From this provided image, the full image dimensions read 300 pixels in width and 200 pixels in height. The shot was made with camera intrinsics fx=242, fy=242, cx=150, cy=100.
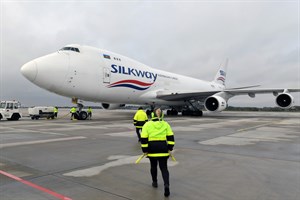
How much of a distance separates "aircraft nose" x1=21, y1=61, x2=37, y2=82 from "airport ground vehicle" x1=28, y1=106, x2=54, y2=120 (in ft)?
24.9

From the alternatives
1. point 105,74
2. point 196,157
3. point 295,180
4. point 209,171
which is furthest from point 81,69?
point 295,180

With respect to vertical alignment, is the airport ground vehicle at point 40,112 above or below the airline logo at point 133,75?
below

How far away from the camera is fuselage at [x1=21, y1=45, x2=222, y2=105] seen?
14.4 m

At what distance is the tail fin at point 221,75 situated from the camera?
38066mm

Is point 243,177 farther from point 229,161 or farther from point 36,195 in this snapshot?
point 36,195

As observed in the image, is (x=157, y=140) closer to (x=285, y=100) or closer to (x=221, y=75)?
(x=285, y=100)

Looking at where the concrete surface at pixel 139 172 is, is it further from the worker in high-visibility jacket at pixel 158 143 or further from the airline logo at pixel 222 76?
the airline logo at pixel 222 76

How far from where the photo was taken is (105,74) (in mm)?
17047

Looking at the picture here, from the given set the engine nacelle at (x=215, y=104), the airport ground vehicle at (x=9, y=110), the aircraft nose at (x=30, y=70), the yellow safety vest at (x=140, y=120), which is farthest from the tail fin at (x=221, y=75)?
the yellow safety vest at (x=140, y=120)

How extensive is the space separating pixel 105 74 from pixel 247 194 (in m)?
14.6

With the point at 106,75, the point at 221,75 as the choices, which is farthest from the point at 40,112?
the point at 221,75

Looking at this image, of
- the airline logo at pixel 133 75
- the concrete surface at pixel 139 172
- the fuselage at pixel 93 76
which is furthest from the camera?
the airline logo at pixel 133 75

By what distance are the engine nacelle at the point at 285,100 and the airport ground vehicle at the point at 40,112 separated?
20.1m

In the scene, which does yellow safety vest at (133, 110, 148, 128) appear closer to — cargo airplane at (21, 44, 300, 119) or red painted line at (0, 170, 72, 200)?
red painted line at (0, 170, 72, 200)
